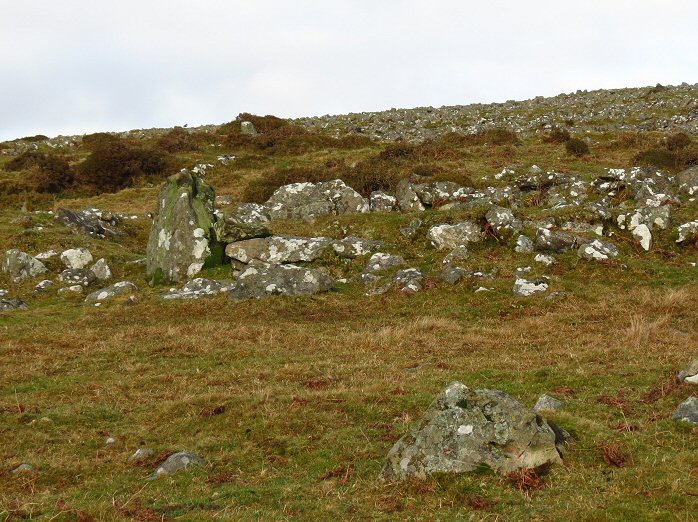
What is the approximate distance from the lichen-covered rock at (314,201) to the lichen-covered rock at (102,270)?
9551 millimetres

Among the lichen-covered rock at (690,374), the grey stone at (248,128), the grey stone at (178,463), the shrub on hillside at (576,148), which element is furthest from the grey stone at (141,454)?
the grey stone at (248,128)

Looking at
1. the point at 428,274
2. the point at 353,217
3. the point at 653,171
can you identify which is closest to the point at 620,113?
the point at 653,171

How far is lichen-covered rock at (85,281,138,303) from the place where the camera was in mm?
24500

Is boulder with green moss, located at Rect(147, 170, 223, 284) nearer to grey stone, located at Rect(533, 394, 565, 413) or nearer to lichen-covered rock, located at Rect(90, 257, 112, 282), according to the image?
lichen-covered rock, located at Rect(90, 257, 112, 282)

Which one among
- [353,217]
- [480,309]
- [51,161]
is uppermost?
[51,161]

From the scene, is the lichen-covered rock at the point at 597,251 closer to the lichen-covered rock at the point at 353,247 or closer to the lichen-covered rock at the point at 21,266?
the lichen-covered rock at the point at 353,247

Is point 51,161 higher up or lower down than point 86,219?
higher up

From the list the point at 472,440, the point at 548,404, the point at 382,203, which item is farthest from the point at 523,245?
the point at 472,440

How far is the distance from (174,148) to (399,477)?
53.1 metres

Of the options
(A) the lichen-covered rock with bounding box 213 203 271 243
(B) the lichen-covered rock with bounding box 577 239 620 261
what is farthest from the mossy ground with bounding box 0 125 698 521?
(A) the lichen-covered rock with bounding box 213 203 271 243

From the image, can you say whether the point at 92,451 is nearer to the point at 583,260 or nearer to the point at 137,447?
the point at 137,447

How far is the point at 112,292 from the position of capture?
2481 cm

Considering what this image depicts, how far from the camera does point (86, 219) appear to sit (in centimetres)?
3366

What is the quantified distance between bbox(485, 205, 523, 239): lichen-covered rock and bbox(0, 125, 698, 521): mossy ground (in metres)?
0.56
